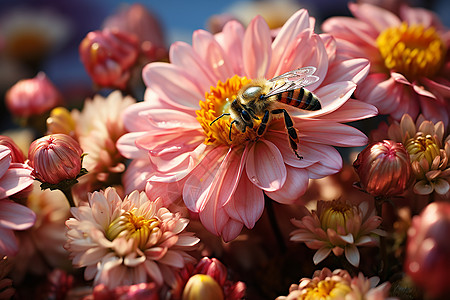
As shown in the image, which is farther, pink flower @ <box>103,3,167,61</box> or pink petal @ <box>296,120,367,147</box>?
pink flower @ <box>103,3,167,61</box>

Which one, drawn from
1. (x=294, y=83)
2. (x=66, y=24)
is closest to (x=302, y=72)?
(x=294, y=83)

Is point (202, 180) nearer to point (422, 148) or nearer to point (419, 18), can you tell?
point (422, 148)

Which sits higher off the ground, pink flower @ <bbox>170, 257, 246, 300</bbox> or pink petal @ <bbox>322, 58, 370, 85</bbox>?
pink petal @ <bbox>322, 58, 370, 85</bbox>

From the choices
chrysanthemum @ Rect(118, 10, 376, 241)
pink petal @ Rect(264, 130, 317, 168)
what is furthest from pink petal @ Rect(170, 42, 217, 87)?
pink petal @ Rect(264, 130, 317, 168)

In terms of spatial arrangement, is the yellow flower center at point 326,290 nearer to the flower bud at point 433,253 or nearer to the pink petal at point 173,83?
the flower bud at point 433,253

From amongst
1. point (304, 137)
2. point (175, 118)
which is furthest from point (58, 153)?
point (304, 137)

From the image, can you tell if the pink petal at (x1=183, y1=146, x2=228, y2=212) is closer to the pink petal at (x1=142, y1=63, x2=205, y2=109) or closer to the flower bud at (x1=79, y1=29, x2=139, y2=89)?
the pink petal at (x1=142, y1=63, x2=205, y2=109)

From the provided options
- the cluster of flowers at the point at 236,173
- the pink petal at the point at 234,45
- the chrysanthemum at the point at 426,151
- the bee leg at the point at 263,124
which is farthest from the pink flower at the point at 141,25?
the chrysanthemum at the point at 426,151
